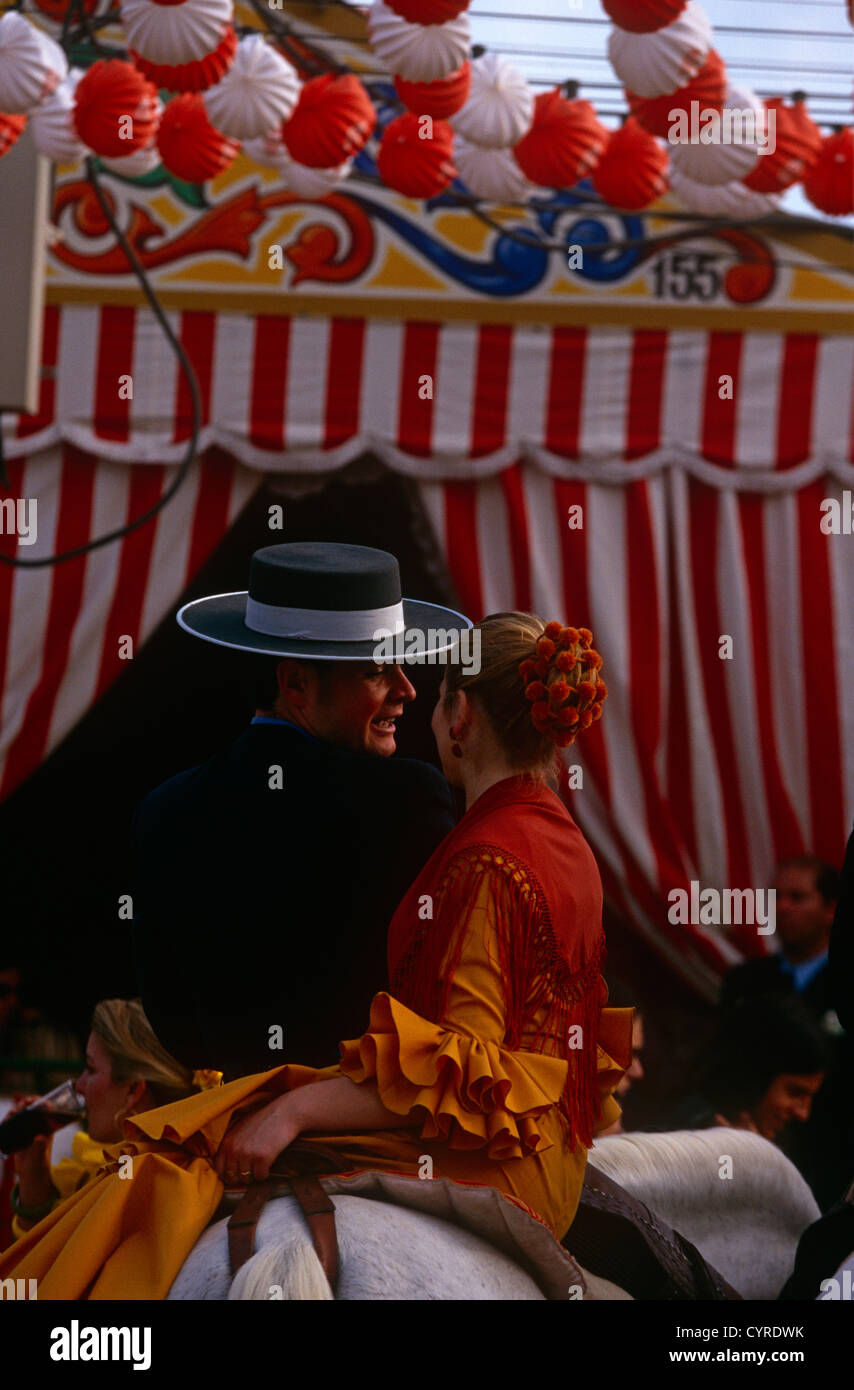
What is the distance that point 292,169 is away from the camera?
204 inches

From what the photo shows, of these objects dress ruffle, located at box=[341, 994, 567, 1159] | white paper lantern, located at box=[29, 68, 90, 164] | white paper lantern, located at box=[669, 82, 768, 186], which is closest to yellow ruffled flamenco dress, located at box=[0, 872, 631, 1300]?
dress ruffle, located at box=[341, 994, 567, 1159]

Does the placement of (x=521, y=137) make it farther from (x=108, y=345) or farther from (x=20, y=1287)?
(x=20, y=1287)

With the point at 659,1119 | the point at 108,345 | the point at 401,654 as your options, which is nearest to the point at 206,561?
the point at 108,345

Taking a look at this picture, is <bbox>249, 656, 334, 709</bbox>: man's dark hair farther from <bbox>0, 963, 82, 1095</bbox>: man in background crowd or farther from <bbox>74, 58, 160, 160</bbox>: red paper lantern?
<bbox>0, 963, 82, 1095</bbox>: man in background crowd

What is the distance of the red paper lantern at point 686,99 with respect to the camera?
4.46 metres

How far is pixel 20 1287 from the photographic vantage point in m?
2.44

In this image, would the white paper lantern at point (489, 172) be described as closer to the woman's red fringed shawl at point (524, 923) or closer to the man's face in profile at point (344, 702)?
the man's face in profile at point (344, 702)

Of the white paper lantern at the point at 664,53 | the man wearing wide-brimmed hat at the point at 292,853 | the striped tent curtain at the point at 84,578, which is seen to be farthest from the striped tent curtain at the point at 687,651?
the man wearing wide-brimmed hat at the point at 292,853

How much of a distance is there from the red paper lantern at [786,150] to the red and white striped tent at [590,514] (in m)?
0.91

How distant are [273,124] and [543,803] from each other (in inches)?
112

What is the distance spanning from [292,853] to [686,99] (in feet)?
9.17

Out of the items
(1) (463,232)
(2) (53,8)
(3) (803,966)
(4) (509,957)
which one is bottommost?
(3) (803,966)

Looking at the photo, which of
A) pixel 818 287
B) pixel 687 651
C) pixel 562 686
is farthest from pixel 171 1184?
pixel 818 287

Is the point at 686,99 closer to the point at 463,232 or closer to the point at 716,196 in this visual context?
the point at 716,196
